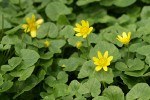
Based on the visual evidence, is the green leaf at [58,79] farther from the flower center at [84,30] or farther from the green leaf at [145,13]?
the green leaf at [145,13]

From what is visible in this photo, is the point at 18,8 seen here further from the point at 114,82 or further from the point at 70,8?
the point at 114,82

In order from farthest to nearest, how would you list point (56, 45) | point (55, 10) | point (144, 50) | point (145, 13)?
point (55, 10)
point (145, 13)
point (56, 45)
point (144, 50)

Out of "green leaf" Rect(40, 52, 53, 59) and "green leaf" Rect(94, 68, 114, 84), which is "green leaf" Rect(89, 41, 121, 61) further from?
"green leaf" Rect(40, 52, 53, 59)

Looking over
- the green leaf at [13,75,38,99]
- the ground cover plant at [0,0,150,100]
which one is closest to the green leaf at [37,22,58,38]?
the ground cover plant at [0,0,150,100]

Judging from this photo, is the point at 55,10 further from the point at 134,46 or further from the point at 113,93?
the point at 113,93

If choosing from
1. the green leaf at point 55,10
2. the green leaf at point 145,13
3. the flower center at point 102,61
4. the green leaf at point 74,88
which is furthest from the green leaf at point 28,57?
the green leaf at point 145,13

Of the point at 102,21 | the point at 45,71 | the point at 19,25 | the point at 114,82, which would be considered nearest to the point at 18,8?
the point at 19,25

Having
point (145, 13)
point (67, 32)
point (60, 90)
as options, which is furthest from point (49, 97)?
point (145, 13)
